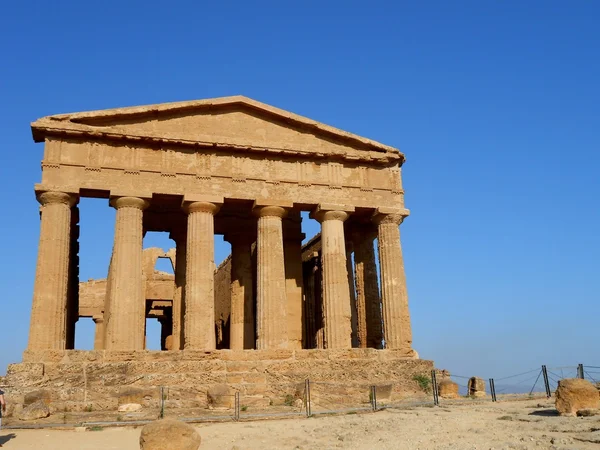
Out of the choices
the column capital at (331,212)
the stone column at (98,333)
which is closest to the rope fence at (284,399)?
the column capital at (331,212)

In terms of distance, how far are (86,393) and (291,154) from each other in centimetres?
1058

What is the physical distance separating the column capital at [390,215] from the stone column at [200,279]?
6.02 metres

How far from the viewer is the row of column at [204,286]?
1922cm

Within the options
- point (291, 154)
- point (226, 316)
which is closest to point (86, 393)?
point (291, 154)

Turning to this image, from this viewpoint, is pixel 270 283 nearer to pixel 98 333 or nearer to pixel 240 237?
pixel 240 237

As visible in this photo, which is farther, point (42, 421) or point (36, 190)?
point (36, 190)

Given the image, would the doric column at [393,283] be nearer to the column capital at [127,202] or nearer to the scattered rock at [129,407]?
the column capital at [127,202]

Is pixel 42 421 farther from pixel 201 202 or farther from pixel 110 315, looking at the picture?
pixel 201 202

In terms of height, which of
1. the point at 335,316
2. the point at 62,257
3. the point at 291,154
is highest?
the point at 291,154

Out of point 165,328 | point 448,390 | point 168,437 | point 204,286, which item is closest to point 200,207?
point 204,286

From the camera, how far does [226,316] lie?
1159 inches

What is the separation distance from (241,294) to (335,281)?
4.89 meters

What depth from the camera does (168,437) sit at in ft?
29.1

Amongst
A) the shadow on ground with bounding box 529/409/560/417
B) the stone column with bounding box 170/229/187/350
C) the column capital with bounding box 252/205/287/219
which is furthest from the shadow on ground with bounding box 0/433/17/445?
the column capital with bounding box 252/205/287/219
